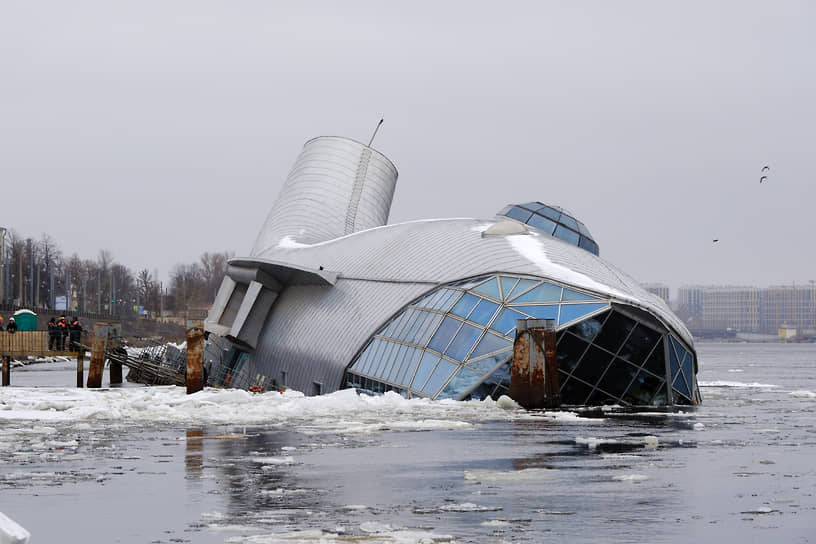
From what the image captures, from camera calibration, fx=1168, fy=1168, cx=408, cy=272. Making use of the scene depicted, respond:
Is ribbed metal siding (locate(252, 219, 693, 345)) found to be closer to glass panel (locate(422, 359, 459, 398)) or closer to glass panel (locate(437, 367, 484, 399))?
glass panel (locate(422, 359, 459, 398))

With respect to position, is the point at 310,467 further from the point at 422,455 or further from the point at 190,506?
the point at 190,506

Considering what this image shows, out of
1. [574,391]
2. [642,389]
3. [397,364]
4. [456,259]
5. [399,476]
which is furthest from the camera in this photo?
[456,259]

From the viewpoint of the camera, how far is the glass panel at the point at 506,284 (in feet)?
126

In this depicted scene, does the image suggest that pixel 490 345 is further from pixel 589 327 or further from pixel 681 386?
pixel 681 386

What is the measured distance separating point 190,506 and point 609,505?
5668 millimetres

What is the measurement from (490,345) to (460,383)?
1584mm

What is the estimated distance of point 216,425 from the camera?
96.1 feet

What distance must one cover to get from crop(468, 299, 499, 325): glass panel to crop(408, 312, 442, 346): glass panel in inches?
48.0

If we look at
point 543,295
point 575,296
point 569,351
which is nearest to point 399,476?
point 569,351

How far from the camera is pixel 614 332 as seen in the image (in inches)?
1475


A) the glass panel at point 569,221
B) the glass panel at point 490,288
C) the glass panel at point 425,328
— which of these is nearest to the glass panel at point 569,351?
the glass panel at point 490,288

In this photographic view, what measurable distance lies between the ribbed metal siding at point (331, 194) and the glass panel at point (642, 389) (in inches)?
1058

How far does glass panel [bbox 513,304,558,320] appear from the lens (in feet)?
122

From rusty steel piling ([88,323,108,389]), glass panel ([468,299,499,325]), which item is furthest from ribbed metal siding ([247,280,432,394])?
rusty steel piling ([88,323,108,389])
